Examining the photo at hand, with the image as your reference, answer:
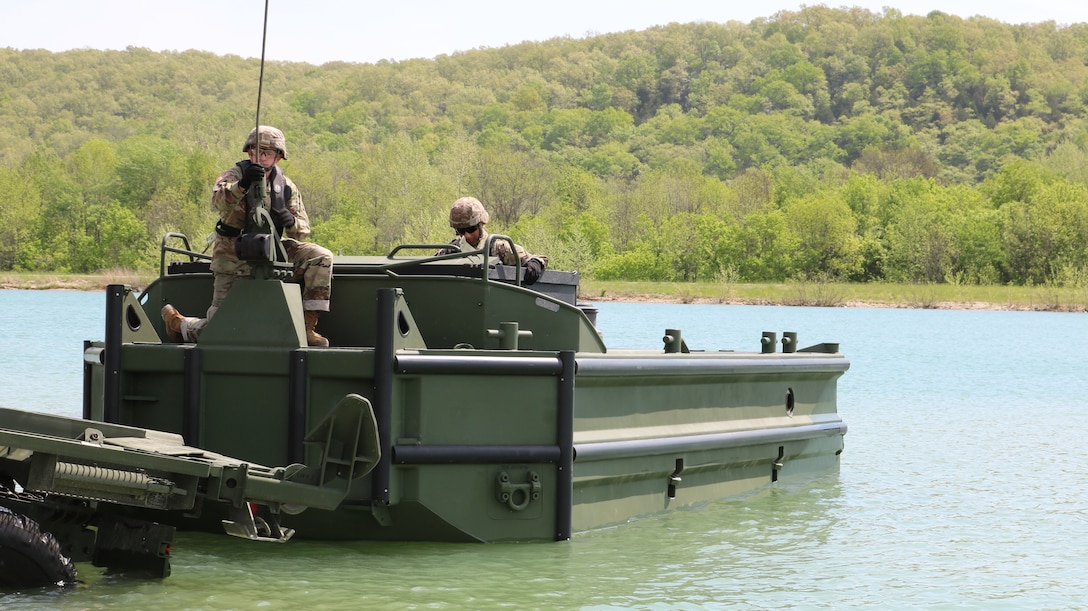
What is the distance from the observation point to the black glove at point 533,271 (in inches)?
295

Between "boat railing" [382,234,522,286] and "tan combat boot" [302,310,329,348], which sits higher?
"boat railing" [382,234,522,286]

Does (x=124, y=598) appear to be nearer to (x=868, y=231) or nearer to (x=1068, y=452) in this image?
(x=1068, y=452)

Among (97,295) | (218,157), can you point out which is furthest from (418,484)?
(218,157)

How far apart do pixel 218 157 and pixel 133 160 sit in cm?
719

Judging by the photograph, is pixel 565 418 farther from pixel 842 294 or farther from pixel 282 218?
pixel 842 294

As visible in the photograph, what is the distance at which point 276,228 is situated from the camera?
22.3ft

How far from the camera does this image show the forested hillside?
6725 cm

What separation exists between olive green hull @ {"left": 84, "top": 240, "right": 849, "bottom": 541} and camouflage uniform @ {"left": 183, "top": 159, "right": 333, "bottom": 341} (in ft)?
0.79

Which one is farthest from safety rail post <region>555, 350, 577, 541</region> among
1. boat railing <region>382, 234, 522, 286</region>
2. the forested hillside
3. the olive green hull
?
the forested hillside

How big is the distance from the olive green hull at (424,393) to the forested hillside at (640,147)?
113 ft

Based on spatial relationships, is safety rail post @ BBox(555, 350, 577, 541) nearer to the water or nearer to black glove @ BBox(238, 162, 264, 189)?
the water

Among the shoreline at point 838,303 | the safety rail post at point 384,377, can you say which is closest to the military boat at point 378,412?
the safety rail post at point 384,377

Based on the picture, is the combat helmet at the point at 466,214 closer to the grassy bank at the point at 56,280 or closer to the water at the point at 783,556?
the water at the point at 783,556

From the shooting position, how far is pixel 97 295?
204 feet
